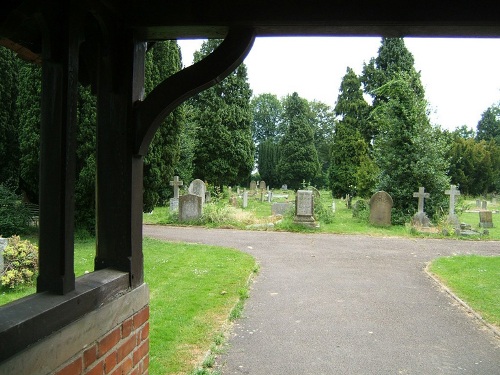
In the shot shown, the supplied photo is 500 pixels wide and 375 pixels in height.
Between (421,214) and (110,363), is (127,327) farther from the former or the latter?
(421,214)

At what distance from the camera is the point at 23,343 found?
1.77 metres

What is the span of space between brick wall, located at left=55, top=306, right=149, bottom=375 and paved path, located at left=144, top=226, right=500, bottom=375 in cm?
164

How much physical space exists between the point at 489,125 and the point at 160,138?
5758cm

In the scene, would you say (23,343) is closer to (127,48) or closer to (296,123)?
(127,48)

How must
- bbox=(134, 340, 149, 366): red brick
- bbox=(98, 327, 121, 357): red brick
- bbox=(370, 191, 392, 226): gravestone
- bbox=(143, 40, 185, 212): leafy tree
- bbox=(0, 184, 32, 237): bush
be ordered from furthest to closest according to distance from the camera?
bbox=(370, 191, 392, 226): gravestone < bbox=(143, 40, 185, 212): leafy tree < bbox=(0, 184, 32, 237): bush < bbox=(134, 340, 149, 366): red brick < bbox=(98, 327, 121, 357): red brick

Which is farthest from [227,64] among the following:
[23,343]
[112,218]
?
[23,343]

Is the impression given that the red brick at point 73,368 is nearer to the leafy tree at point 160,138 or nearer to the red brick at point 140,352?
the red brick at point 140,352

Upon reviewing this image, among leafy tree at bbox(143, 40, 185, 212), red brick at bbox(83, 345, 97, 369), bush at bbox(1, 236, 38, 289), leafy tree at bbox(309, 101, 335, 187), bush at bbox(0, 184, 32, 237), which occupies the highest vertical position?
leafy tree at bbox(309, 101, 335, 187)

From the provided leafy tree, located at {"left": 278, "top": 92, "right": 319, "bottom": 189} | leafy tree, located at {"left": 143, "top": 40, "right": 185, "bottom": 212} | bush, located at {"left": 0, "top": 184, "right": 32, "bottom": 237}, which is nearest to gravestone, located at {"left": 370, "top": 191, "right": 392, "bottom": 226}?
leafy tree, located at {"left": 143, "top": 40, "right": 185, "bottom": 212}

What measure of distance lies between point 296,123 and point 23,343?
3980 cm

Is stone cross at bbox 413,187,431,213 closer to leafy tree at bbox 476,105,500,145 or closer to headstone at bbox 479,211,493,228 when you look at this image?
headstone at bbox 479,211,493,228

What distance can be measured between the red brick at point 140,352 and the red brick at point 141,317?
0.43ft

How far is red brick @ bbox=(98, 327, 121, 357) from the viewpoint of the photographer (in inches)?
92.9

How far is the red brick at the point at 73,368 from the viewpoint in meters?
2.02
